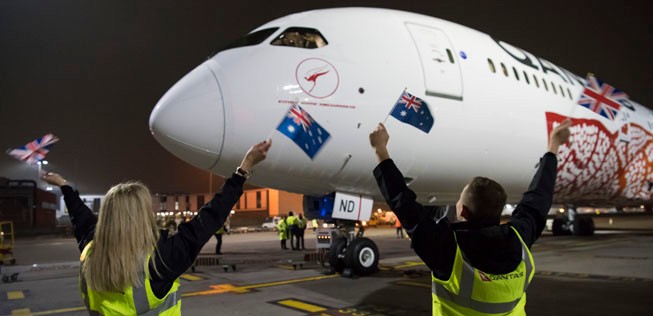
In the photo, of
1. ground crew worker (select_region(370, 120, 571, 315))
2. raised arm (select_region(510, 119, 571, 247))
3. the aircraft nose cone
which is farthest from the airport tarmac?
ground crew worker (select_region(370, 120, 571, 315))

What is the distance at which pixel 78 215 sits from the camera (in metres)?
3.08

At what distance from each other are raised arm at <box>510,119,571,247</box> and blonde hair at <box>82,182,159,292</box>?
1.90 meters

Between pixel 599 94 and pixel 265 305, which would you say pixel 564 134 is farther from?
pixel 599 94

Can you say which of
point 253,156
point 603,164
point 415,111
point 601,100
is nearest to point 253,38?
point 415,111

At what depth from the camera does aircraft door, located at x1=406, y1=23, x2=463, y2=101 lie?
8.05 meters

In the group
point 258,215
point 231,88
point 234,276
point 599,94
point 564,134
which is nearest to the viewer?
point 564,134

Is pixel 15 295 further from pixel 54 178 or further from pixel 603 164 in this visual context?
pixel 603 164

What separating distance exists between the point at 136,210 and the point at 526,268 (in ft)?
6.40

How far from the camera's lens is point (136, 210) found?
2.40 m

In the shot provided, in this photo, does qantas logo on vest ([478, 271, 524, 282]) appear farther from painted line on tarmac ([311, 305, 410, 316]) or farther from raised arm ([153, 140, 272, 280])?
painted line on tarmac ([311, 305, 410, 316])

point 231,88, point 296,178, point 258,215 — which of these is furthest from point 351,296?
point 258,215

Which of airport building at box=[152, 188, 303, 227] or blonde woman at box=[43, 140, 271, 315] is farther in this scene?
airport building at box=[152, 188, 303, 227]

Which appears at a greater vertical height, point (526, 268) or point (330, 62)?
point (330, 62)

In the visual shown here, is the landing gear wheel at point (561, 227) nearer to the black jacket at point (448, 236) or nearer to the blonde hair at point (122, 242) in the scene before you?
the black jacket at point (448, 236)
